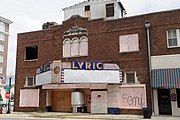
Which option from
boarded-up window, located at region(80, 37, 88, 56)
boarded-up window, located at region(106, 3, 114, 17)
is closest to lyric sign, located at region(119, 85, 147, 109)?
boarded-up window, located at region(80, 37, 88, 56)

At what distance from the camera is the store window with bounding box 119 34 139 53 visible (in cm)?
2429

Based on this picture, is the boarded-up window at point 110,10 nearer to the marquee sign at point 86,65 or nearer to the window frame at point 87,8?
the window frame at point 87,8

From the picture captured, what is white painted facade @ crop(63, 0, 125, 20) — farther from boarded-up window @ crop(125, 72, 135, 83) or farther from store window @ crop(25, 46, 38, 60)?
boarded-up window @ crop(125, 72, 135, 83)

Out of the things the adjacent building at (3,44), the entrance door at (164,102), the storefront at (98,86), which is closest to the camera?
the entrance door at (164,102)

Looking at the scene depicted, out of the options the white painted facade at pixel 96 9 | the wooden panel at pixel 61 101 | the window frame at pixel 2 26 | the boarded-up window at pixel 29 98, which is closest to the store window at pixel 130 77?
the wooden panel at pixel 61 101

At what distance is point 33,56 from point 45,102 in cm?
606

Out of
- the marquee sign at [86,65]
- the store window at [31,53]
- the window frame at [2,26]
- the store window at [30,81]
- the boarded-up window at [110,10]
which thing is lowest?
the store window at [30,81]

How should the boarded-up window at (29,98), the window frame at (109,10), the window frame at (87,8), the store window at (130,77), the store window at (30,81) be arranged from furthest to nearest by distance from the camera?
the window frame at (87,8) < the store window at (30,81) < the window frame at (109,10) < the boarded-up window at (29,98) < the store window at (130,77)

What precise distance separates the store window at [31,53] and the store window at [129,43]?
10.7m

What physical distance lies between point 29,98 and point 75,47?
317 inches

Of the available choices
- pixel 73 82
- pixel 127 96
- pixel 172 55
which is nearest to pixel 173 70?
pixel 172 55

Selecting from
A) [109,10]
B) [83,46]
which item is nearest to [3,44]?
[109,10]

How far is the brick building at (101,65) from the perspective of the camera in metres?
23.3

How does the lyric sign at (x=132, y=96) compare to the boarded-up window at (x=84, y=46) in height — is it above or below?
below
